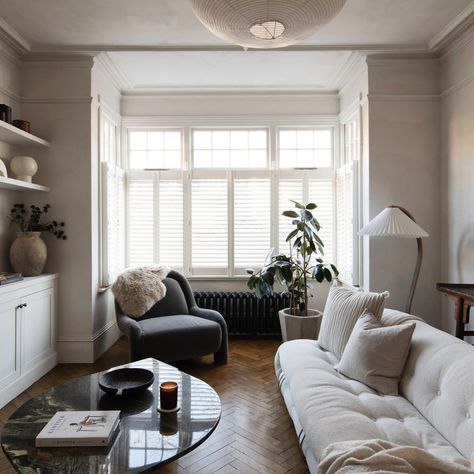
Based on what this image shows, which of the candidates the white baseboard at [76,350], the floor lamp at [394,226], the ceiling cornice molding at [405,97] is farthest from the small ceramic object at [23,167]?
the ceiling cornice molding at [405,97]

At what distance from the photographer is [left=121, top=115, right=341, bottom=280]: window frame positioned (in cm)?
461

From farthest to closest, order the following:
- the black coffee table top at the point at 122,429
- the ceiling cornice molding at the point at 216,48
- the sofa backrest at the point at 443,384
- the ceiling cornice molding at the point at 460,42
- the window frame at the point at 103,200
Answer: the window frame at the point at 103,200 → the ceiling cornice molding at the point at 216,48 → the ceiling cornice molding at the point at 460,42 → the sofa backrest at the point at 443,384 → the black coffee table top at the point at 122,429

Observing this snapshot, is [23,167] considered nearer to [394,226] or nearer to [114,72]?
[114,72]

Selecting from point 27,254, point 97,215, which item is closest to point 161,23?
point 97,215

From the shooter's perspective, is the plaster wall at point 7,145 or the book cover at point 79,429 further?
the plaster wall at point 7,145

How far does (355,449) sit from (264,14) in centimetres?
186

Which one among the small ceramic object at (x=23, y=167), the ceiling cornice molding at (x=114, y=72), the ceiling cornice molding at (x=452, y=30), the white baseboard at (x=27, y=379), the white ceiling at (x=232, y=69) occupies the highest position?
the white ceiling at (x=232, y=69)

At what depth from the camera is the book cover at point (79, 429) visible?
1.48 meters

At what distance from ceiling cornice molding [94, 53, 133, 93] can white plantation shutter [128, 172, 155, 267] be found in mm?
1042

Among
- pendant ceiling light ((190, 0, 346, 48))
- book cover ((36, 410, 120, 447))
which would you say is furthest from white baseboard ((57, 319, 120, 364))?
pendant ceiling light ((190, 0, 346, 48))

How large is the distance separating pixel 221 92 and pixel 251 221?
1626 millimetres

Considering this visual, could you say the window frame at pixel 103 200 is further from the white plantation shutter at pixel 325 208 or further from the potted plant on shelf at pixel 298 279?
the white plantation shutter at pixel 325 208

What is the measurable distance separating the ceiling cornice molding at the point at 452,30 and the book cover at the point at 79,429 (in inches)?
143

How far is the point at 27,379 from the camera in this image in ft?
10.2
